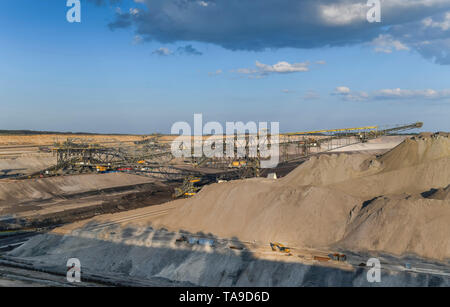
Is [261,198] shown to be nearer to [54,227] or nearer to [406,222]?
[406,222]

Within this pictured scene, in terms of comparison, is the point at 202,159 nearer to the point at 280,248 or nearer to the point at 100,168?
the point at 100,168

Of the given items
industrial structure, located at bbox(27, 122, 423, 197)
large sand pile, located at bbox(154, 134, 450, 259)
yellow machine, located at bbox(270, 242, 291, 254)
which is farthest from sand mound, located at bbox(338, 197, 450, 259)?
industrial structure, located at bbox(27, 122, 423, 197)

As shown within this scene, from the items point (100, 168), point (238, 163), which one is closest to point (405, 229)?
point (238, 163)

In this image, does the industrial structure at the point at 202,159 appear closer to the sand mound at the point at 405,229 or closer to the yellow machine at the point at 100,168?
the yellow machine at the point at 100,168

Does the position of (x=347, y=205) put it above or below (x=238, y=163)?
below

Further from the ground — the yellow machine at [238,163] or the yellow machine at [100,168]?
the yellow machine at [238,163]

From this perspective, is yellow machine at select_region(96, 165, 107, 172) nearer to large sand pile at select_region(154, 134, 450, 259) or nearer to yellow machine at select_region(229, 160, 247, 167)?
yellow machine at select_region(229, 160, 247, 167)

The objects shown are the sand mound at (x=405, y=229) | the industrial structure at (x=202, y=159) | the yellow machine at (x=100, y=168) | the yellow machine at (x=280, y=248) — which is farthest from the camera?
the yellow machine at (x=100, y=168)


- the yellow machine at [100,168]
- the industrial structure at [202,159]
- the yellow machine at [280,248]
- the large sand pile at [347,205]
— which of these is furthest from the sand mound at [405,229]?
the yellow machine at [100,168]
